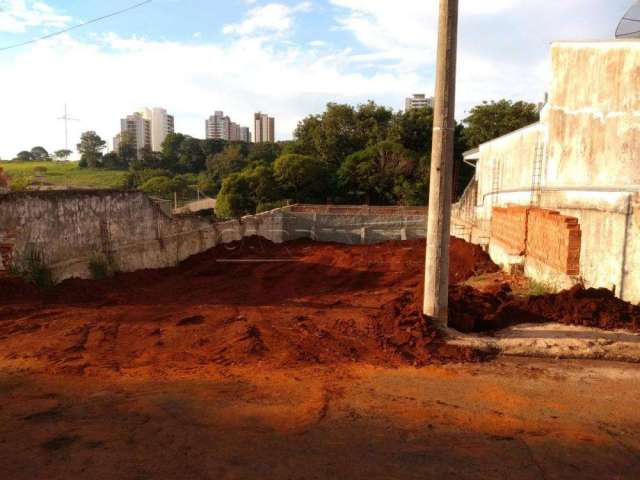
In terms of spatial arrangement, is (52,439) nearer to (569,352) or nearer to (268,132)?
(569,352)

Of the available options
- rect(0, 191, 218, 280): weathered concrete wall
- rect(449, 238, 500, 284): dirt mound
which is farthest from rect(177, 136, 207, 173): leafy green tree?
rect(449, 238, 500, 284): dirt mound

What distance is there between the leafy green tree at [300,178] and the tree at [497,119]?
37.5ft

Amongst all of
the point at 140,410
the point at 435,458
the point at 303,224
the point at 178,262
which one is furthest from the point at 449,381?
the point at 303,224

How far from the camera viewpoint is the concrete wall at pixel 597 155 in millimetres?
7059

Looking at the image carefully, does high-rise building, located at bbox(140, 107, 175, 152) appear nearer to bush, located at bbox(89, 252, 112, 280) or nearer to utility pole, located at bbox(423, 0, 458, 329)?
bush, located at bbox(89, 252, 112, 280)

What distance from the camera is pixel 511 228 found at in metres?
12.2

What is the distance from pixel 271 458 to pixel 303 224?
1996cm

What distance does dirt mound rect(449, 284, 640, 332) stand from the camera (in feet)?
21.8

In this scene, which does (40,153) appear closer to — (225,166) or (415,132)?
(225,166)

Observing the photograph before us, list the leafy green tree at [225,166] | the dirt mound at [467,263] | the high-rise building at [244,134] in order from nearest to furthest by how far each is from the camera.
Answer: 1. the dirt mound at [467,263]
2. the leafy green tree at [225,166]
3. the high-rise building at [244,134]

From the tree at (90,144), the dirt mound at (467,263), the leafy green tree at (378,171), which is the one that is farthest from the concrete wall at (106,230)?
the tree at (90,144)

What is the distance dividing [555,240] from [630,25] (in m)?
4.83

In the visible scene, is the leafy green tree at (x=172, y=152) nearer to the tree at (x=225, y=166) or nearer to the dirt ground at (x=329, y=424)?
the tree at (x=225, y=166)

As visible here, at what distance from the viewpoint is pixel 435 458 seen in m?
3.55
